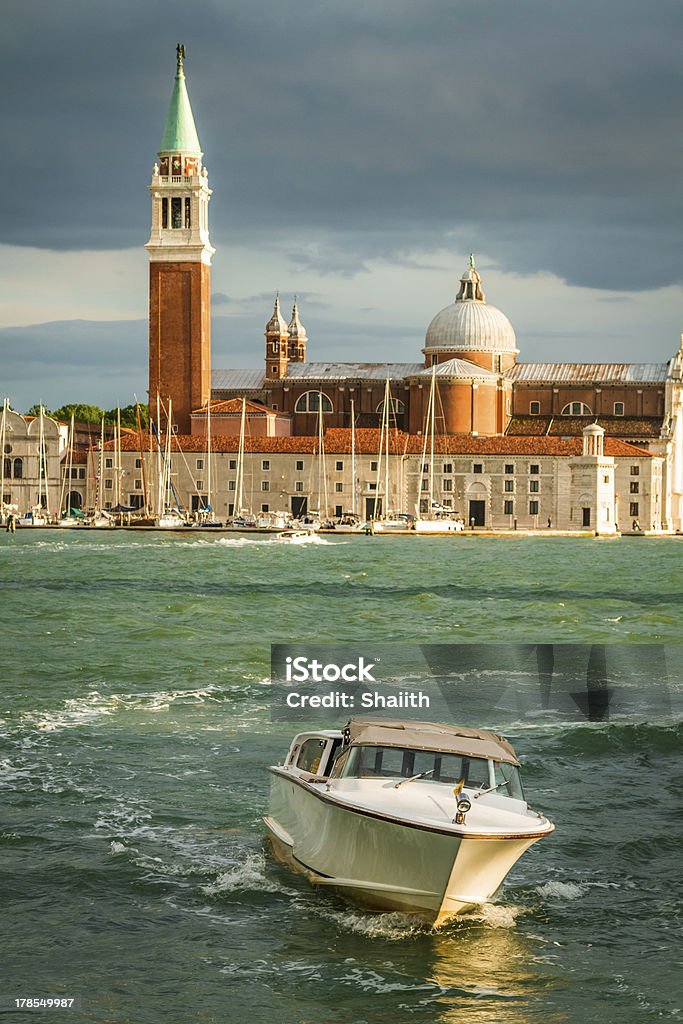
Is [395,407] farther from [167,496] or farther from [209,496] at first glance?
[167,496]

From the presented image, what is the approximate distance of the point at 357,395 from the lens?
87188 millimetres

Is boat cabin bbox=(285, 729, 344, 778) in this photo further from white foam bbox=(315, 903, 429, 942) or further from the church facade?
the church facade

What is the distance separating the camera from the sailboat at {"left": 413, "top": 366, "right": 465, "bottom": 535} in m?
74.6

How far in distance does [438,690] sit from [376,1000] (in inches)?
403

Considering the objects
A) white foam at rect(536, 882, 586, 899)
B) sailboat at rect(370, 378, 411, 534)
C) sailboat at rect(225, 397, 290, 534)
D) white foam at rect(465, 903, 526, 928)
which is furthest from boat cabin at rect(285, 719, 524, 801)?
sailboat at rect(370, 378, 411, 534)

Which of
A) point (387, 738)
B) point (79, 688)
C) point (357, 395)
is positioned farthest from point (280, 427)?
point (387, 738)

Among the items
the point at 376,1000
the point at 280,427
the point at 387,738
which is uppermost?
the point at 280,427

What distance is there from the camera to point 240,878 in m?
10.8

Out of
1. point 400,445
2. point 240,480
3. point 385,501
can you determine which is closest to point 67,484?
point 240,480

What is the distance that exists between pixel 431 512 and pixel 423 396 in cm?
860

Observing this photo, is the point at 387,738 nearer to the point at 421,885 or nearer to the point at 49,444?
the point at 421,885

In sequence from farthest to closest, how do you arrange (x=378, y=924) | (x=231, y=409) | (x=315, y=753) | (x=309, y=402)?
(x=309, y=402) → (x=231, y=409) → (x=315, y=753) → (x=378, y=924)

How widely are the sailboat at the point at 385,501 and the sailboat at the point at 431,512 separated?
2.68 feet

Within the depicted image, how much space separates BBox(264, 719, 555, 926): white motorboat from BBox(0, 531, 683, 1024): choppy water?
0.86ft
